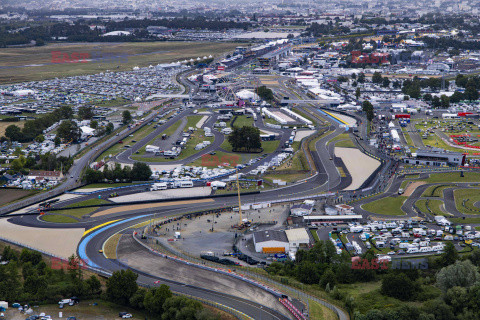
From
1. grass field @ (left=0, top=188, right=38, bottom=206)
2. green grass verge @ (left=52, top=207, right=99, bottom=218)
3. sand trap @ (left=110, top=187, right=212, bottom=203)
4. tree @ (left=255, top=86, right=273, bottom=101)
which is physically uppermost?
tree @ (left=255, top=86, right=273, bottom=101)

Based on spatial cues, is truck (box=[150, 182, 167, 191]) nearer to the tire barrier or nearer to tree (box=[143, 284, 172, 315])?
tree (box=[143, 284, 172, 315])

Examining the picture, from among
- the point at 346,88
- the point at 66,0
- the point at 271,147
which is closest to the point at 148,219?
the point at 271,147

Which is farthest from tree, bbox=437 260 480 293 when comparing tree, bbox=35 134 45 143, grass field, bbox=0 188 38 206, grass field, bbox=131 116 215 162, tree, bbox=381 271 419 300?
tree, bbox=35 134 45 143

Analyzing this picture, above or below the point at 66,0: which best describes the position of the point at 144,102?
below

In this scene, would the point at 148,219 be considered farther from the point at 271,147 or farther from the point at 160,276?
the point at 271,147

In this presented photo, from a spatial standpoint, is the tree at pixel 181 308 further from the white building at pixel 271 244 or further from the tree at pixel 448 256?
the tree at pixel 448 256

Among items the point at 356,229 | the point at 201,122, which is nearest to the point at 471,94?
the point at 201,122
